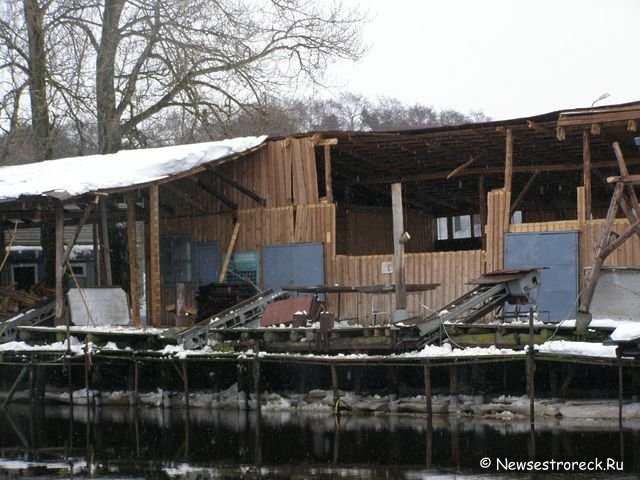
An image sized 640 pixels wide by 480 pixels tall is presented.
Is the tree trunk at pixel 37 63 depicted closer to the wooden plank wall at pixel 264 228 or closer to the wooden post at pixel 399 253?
the wooden plank wall at pixel 264 228

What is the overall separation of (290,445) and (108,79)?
73.0 feet

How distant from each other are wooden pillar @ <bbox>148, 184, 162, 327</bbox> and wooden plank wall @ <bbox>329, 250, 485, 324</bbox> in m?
4.36

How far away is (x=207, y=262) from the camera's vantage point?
29406 mm

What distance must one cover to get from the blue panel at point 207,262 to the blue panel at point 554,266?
8545 millimetres

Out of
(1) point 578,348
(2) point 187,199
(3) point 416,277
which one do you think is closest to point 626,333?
(1) point 578,348

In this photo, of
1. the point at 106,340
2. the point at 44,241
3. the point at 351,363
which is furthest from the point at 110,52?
the point at 351,363

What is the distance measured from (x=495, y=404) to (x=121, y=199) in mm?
13307

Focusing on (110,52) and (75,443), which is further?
(110,52)

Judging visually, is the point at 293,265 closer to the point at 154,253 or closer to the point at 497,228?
the point at 154,253

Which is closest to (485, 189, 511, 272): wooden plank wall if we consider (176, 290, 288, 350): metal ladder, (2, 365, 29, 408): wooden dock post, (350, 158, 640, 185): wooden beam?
(350, 158, 640, 185): wooden beam

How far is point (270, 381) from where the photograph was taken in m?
24.8

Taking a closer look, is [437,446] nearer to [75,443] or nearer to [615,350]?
[615,350]

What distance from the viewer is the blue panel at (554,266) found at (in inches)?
934

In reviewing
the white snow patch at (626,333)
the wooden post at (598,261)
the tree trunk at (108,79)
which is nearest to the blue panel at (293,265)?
the wooden post at (598,261)
